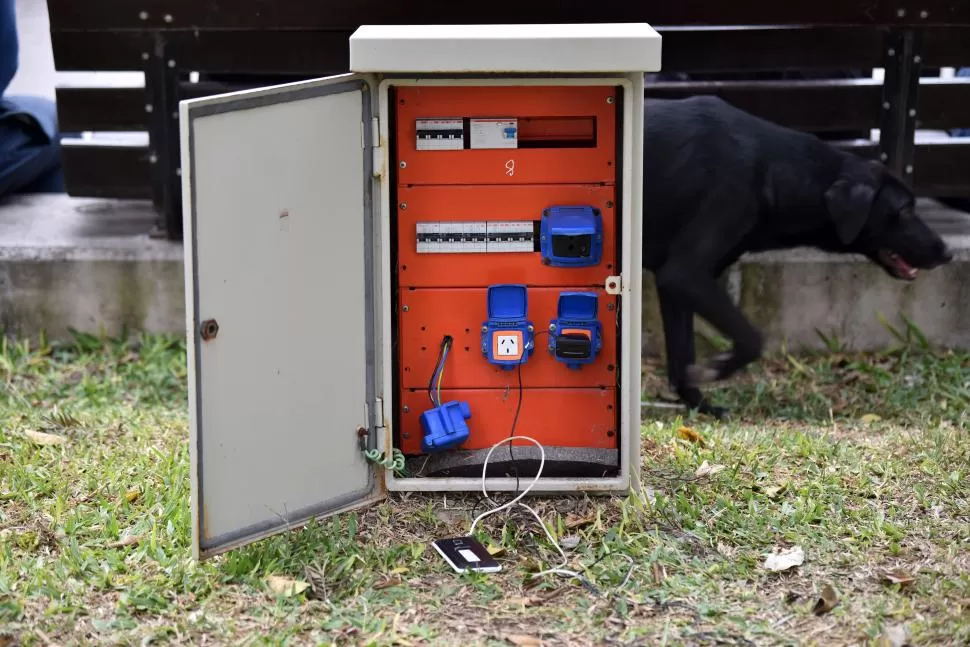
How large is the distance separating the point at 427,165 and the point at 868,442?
7.57 ft

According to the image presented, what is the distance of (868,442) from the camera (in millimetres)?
5238

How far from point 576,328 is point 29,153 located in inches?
196

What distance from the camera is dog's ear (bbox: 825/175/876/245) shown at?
6039mm

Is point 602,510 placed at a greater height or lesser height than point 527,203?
lesser

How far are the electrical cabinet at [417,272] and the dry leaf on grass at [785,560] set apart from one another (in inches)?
23.1

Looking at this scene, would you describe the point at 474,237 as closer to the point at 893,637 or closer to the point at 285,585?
the point at 285,585

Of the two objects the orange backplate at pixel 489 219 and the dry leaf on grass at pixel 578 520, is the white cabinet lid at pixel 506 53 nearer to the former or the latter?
the orange backplate at pixel 489 219

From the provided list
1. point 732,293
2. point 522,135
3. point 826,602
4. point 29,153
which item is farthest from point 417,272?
point 29,153

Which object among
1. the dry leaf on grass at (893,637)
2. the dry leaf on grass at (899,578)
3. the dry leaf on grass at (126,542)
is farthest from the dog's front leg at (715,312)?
the dry leaf on grass at (126,542)

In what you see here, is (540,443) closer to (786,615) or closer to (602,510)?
(602,510)


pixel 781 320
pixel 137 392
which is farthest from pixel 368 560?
pixel 781 320

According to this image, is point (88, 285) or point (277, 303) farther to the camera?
point (88, 285)

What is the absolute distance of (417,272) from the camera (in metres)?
4.30

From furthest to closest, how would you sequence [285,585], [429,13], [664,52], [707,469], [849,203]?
[664,52], [429,13], [849,203], [707,469], [285,585]
